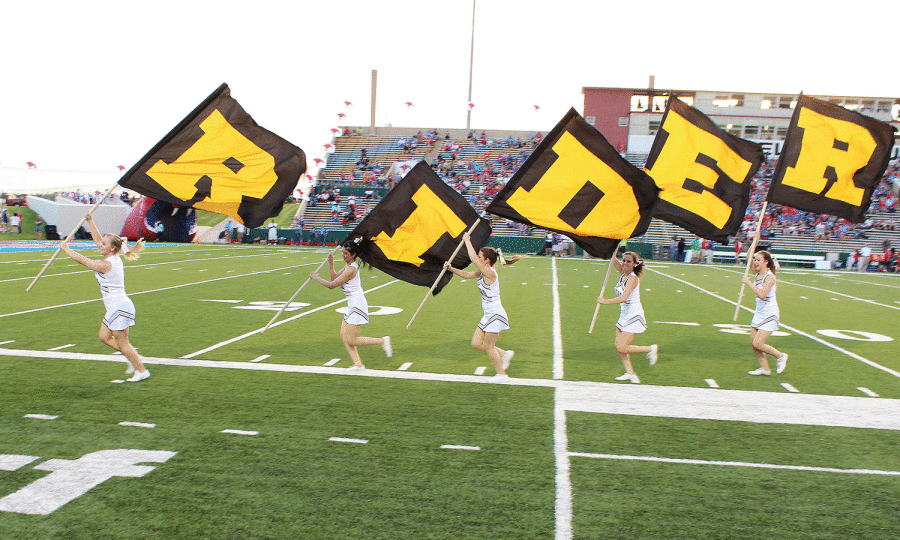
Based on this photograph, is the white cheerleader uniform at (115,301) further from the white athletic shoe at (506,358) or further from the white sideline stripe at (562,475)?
the white sideline stripe at (562,475)

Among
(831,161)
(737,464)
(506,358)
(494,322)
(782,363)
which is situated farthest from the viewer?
(831,161)

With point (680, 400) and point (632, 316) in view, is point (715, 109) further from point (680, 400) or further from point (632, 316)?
point (680, 400)

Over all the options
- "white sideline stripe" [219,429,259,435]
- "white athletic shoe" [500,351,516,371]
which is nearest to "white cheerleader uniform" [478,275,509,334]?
"white athletic shoe" [500,351,516,371]

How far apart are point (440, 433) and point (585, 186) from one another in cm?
412

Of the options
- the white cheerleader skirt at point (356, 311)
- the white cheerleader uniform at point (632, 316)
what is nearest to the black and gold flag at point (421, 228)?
the white cheerleader skirt at point (356, 311)

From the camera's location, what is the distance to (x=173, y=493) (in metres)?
4.32

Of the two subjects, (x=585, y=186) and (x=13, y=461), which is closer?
(x=13, y=461)

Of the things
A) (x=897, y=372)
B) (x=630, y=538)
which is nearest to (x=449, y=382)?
(x=630, y=538)

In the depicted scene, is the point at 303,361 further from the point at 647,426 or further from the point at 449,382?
the point at 647,426

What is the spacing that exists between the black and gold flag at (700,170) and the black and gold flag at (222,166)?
4802 millimetres

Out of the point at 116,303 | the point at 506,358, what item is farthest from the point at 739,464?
the point at 116,303

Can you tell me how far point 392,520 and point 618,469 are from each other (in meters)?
1.91

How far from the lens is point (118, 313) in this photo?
7.16 m

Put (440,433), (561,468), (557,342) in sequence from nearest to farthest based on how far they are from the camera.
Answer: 1. (561,468)
2. (440,433)
3. (557,342)
